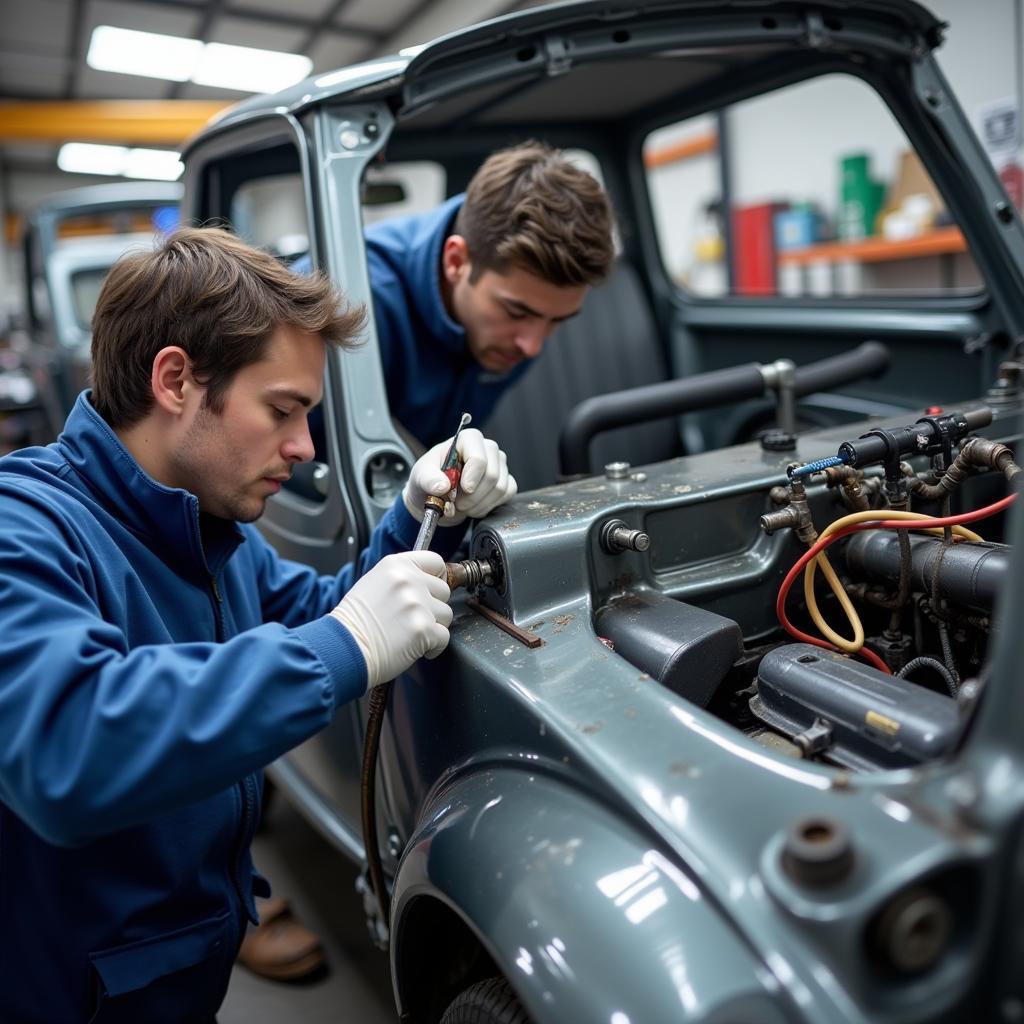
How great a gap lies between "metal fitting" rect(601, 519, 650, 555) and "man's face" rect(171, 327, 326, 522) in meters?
0.43

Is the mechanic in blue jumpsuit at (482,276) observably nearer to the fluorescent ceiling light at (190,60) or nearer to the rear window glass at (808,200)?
the rear window glass at (808,200)

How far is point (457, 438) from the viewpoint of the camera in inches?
51.9

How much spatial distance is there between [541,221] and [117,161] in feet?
43.6

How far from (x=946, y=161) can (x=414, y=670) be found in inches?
63.7

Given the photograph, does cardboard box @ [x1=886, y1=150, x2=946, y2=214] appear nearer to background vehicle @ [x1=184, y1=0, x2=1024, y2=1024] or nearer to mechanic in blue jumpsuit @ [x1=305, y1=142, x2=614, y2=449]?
background vehicle @ [x1=184, y1=0, x2=1024, y2=1024]

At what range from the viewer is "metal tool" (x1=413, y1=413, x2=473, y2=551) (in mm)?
1225

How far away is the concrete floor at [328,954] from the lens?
1.90 meters

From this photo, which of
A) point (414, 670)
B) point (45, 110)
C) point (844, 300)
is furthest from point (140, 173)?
point (414, 670)

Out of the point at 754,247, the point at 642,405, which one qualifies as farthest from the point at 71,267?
the point at 642,405

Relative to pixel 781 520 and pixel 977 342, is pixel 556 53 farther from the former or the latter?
pixel 977 342

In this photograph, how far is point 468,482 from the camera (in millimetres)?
1281

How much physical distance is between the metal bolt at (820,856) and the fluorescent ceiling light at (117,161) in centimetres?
1312

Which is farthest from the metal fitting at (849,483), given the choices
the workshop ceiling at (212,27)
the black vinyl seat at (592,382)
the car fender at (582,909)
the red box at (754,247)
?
the workshop ceiling at (212,27)

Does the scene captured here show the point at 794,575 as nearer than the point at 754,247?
Yes
